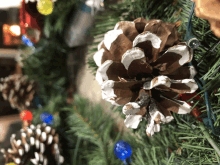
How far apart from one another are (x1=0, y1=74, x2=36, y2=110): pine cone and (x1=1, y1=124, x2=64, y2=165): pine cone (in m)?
0.21

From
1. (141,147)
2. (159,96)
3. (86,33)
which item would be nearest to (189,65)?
(159,96)

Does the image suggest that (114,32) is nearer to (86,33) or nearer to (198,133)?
(198,133)

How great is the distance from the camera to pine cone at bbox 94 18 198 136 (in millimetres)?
193

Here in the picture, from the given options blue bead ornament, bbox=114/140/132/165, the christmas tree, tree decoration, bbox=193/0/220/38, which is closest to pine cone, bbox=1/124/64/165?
the christmas tree

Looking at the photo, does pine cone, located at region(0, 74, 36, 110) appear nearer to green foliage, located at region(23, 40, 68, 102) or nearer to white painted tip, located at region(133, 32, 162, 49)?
green foliage, located at region(23, 40, 68, 102)

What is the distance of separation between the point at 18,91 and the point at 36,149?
11.5 inches

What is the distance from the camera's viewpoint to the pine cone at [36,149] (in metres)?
0.38

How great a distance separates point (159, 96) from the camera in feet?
0.72

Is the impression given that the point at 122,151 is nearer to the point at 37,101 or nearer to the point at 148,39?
the point at 148,39

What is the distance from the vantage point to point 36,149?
0.39 meters

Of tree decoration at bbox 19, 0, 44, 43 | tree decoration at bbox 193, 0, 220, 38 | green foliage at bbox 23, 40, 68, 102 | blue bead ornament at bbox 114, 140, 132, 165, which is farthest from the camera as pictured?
green foliage at bbox 23, 40, 68, 102

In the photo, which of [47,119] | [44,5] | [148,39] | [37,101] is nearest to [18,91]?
[37,101]

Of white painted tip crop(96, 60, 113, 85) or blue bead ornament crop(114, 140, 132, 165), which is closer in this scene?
white painted tip crop(96, 60, 113, 85)

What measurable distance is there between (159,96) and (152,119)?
0.03 meters
